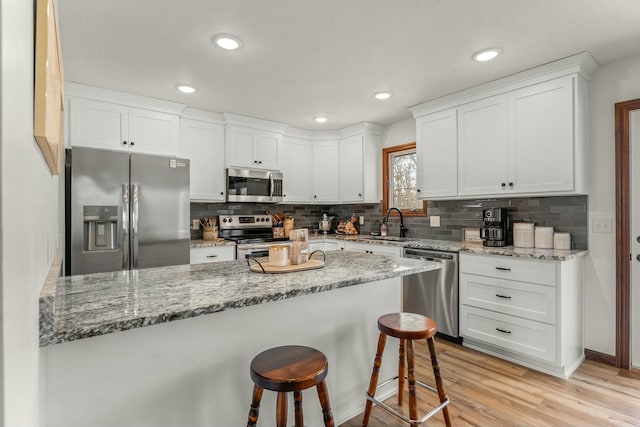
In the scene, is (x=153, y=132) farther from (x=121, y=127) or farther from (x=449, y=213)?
(x=449, y=213)

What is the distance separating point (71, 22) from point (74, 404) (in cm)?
213

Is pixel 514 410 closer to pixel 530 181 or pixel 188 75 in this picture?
pixel 530 181

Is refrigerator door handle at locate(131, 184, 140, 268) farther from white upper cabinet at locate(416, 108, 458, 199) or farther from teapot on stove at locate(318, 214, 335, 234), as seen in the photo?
white upper cabinet at locate(416, 108, 458, 199)

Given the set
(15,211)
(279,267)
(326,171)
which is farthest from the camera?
(326,171)

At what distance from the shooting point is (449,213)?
3.66 meters

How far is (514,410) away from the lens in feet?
6.57

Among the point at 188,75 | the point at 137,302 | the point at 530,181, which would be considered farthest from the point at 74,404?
the point at 530,181

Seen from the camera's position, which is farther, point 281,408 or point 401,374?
point 401,374

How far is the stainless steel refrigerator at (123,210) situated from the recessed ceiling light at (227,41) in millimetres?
1279

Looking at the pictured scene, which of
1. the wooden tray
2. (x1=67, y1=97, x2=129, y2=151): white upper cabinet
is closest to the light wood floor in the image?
the wooden tray

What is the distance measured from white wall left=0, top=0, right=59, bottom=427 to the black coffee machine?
3.14 metres

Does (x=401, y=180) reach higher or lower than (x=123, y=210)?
higher

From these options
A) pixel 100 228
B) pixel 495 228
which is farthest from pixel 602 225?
pixel 100 228

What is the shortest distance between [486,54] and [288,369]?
2.49 m
